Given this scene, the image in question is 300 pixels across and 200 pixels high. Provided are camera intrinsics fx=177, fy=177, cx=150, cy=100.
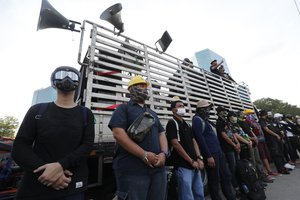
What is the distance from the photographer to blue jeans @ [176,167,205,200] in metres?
2.69

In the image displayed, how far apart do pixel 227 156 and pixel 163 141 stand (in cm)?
234

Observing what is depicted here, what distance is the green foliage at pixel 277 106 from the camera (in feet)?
145

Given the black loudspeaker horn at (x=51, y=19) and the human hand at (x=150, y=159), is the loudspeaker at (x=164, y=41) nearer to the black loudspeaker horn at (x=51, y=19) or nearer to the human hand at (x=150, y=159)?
the black loudspeaker horn at (x=51, y=19)

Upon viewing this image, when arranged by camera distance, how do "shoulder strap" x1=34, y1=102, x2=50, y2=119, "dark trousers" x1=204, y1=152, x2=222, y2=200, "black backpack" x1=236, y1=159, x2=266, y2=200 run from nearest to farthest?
"shoulder strap" x1=34, y1=102, x2=50, y2=119 → "dark trousers" x1=204, y1=152, x2=222, y2=200 → "black backpack" x1=236, y1=159, x2=266, y2=200

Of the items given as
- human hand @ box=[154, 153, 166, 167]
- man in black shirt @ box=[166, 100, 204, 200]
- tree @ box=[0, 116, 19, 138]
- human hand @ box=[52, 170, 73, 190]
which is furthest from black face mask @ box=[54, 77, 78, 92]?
tree @ box=[0, 116, 19, 138]

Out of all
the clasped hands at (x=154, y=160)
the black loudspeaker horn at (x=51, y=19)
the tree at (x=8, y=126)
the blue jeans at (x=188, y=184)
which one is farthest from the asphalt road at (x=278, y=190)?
the tree at (x=8, y=126)

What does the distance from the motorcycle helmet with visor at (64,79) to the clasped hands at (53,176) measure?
2.34ft

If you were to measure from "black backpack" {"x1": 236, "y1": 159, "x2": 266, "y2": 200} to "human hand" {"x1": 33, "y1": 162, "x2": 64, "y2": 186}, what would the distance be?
380 centimetres

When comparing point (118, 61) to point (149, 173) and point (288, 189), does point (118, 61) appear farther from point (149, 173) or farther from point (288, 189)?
point (288, 189)

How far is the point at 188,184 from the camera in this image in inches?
107

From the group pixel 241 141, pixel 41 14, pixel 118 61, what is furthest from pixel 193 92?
pixel 41 14

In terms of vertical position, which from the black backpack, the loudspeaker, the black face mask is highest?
the loudspeaker

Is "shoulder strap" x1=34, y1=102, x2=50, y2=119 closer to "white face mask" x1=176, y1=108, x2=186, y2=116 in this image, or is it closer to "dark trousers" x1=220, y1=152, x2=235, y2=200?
"white face mask" x1=176, y1=108, x2=186, y2=116

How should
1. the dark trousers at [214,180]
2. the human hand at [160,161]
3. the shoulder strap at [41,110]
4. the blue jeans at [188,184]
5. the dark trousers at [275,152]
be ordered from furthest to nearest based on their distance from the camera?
the dark trousers at [275,152]
the dark trousers at [214,180]
the blue jeans at [188,184]
the human hand at [160,161]
the shoulder strap at [41,110]
